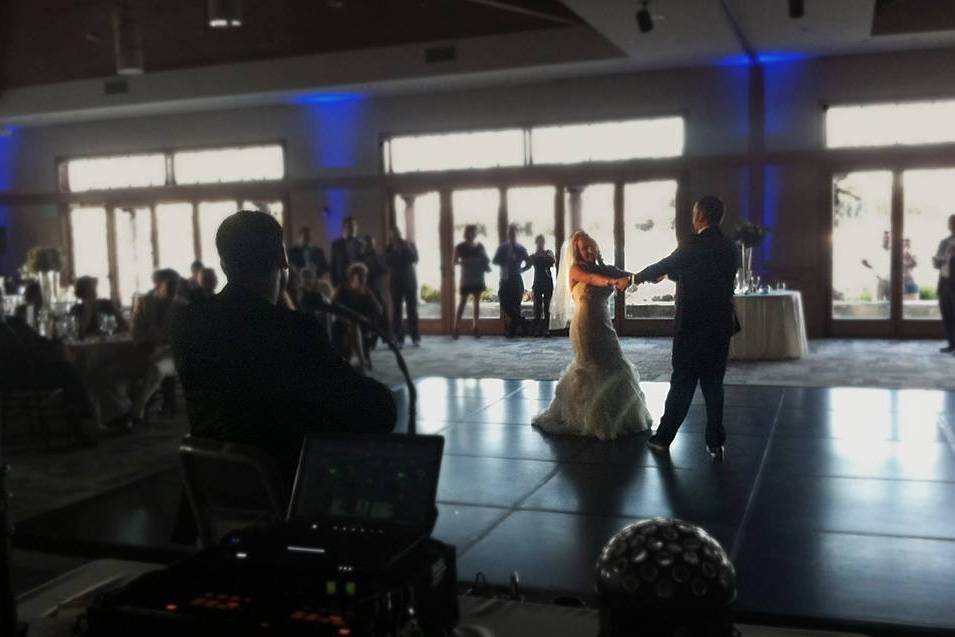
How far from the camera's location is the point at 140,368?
6734 millimetres

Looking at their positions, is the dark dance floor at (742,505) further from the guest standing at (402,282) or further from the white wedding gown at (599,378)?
the guest standing at (402,282)

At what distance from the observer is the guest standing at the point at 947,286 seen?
9648mm

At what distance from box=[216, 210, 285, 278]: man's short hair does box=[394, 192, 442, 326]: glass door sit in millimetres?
5040

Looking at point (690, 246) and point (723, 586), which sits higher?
point (690, 246)

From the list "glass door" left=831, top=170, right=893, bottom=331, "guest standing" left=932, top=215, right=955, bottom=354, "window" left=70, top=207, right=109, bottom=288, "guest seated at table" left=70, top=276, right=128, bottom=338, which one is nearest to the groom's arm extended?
"guest seated at table" left=70, top=276, right=128, bottom=338

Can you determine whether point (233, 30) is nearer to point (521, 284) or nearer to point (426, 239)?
point (426, 239)

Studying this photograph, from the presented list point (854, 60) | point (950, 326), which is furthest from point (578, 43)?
point (950, 326)

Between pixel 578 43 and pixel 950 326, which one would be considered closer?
pixel 950 326

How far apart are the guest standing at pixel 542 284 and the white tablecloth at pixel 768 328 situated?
10.2ft

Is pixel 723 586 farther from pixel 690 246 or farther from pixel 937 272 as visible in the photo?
pixel 937 272

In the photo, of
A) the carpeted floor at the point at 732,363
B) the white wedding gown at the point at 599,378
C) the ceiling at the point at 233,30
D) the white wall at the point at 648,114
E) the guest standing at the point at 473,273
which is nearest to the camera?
the white wedding gown at the point at 599,378

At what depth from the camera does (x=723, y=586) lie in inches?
54.4

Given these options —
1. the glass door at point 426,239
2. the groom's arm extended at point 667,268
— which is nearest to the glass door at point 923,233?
the glass door at point 426,239

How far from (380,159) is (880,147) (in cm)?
651
